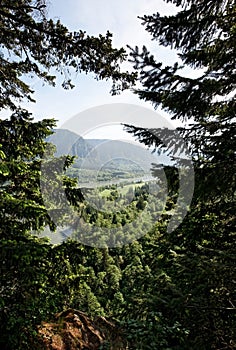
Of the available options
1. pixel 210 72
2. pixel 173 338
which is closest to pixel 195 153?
pixel 210 72

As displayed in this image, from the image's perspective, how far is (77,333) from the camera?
20.1 ft

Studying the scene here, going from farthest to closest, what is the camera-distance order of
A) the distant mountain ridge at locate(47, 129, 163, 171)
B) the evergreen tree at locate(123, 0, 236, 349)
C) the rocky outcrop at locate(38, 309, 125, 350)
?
the distant mountain ridge at locate(47, 129, 163, 171) < the rocky outcrop at locate(38, 309, 125, 350) < the evergreen tree at locate(123, 0, 236, 349)

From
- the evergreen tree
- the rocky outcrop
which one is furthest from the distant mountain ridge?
the rocky outcrop

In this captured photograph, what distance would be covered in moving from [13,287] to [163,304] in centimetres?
227

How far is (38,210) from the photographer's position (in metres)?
3.58

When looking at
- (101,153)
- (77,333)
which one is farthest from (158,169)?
(101,153)

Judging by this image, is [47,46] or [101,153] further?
[101,153]

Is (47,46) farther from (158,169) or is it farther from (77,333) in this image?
(77,333)

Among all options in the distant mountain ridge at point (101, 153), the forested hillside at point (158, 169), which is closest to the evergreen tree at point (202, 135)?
the forested hillside at point (158, 169)

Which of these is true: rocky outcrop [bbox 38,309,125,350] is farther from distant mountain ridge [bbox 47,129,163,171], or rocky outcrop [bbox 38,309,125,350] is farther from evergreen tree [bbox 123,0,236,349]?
distant mountain ridge [bbox 47,129,163,171]

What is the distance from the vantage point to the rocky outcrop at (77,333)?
18.2 feet

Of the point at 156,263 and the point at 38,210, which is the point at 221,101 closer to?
the point at 38,210

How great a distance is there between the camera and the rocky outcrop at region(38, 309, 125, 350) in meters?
5.54

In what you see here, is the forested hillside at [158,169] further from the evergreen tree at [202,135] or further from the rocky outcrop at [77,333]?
the rocky outcrop at [77,333]
